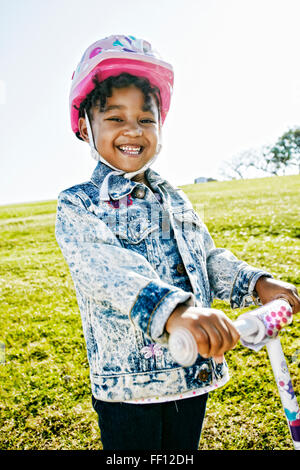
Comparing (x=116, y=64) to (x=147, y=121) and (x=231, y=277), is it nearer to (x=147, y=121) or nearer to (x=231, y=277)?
(x=147, y=121)

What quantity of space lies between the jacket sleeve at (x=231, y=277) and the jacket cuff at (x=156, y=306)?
66 centimetres

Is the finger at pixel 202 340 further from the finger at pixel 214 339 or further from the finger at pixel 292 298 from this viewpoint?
the finger at pixel 292 298

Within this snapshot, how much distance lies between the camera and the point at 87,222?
6.06ft

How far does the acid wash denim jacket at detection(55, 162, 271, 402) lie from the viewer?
5.32 ft

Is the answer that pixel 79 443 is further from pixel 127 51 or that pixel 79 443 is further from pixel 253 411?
pixel 127 51

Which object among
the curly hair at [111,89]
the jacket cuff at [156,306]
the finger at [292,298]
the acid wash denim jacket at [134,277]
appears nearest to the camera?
the jacket cuff at [156,306]

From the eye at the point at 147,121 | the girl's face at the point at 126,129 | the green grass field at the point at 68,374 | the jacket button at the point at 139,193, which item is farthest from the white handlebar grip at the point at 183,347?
the green grass field at the point at 68,374

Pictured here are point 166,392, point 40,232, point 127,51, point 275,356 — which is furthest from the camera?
point 40,232

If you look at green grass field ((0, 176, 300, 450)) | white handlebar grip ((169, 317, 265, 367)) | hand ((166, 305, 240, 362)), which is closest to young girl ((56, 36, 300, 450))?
hand ((166, 305, 240, 362))

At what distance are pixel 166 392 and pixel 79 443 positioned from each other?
196 cm

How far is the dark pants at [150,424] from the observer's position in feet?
6.11

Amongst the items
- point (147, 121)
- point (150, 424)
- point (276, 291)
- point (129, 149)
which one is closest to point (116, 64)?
point (147, 121)

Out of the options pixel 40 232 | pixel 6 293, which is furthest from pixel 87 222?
pixel 40 232
